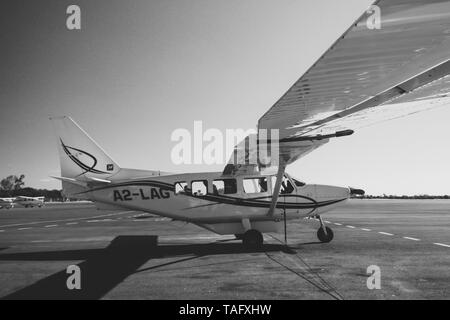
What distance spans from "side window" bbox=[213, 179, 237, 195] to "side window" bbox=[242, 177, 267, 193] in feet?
1.18

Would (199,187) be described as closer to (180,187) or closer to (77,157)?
(180,187)

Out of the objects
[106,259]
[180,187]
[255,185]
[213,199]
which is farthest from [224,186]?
[106,259]

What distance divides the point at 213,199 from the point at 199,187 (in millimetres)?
609

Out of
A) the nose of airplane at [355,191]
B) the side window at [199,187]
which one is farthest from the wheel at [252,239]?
the nose of airplane at [355,191]

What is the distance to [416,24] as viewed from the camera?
3033 mm

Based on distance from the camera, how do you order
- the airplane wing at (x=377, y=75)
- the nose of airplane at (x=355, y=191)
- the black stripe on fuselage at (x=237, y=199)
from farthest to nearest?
the nose of airplane at (x=355, y=191), the black stripe on fuselage at (x=237, y=199), the airplane wing at (x=377, y=75)

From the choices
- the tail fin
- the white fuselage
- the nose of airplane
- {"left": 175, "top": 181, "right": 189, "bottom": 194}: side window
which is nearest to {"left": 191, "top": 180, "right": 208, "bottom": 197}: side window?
the white fuselage

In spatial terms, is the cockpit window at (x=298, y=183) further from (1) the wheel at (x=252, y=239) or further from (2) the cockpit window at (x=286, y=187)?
(1) the wheel at (x=252, y=239)

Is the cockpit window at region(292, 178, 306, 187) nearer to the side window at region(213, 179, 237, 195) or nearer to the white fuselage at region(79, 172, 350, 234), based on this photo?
the white fuselage at region(79, 172, 350, 234)

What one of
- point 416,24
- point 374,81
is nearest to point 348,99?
point 374,81

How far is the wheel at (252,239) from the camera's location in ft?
37.0

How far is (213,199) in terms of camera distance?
1202 cm

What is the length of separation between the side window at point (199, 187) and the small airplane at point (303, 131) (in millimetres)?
33
